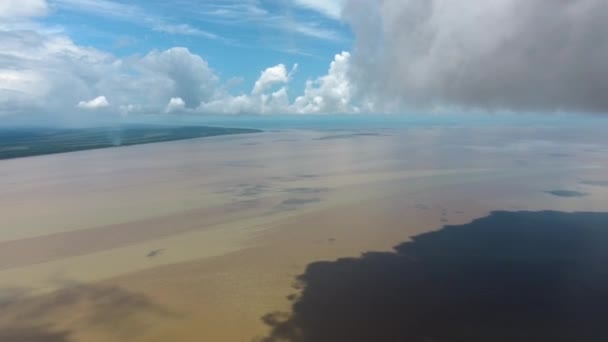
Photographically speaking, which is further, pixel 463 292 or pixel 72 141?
pixel 72 141

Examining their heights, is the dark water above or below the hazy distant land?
below

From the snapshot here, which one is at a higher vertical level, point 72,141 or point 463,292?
point 72,141

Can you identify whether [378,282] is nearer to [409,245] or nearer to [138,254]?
[409,245]

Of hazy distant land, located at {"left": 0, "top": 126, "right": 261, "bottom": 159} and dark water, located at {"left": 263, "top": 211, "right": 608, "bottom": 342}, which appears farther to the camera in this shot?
hazy distant land, located at {"left": 0, "top": 126, "right": 261, "bottom": 159}

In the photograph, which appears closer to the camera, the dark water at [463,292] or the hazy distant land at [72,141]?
the dark water at [463,292]

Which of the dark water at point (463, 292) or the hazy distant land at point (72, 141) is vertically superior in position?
the hazy distant land at point (72, 141)

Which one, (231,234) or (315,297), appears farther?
(231,234)

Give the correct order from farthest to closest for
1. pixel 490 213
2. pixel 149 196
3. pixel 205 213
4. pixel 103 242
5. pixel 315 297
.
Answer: pixel 149 196
pixel 205 213
pixel 490 213
pixel 103 242
pixel 315 297

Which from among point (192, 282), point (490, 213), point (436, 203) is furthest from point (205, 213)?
point (490, 213)
